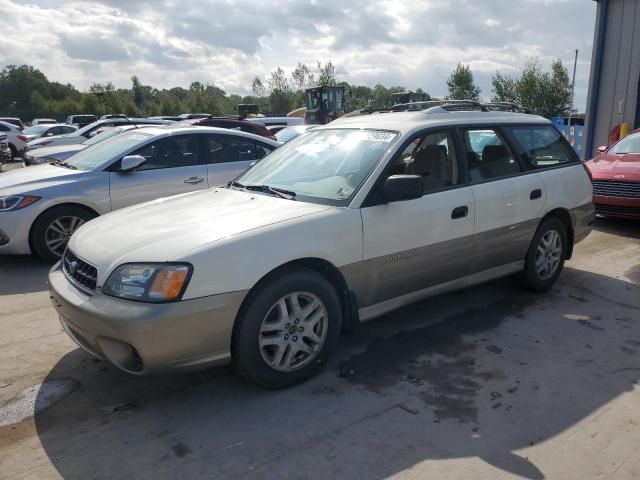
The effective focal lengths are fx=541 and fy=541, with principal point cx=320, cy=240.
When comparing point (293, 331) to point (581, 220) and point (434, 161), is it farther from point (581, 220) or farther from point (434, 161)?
point (581, 220)

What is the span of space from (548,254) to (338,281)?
253 centimetres

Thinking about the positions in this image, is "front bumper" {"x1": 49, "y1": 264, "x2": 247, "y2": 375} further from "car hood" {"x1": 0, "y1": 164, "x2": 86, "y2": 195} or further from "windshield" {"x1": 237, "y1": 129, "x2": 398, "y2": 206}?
"car hood" {"x1": 0, "y1": 164, "x2": 86, "y2": 195}

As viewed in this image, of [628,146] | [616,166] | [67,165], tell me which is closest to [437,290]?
[67,165]

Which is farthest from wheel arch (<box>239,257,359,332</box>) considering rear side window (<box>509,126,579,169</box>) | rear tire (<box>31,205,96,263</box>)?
rear tire (<box>31,205,96,263</box>)

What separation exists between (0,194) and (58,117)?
58334 millimetres

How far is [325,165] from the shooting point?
4008mm

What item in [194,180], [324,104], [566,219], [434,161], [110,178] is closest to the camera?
[434,161]

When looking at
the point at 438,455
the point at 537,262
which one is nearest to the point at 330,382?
the point at 438,455

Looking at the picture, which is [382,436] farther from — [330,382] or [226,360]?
[226,360]

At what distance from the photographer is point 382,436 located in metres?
2.88

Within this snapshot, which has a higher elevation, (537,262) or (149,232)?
(149,232)

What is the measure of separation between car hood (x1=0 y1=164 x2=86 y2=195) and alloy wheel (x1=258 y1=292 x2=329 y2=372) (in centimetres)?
430

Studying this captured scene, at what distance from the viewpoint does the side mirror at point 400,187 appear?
3.56 meters

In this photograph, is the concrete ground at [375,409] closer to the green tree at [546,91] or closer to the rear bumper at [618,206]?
the rear bumper at [618,206]
